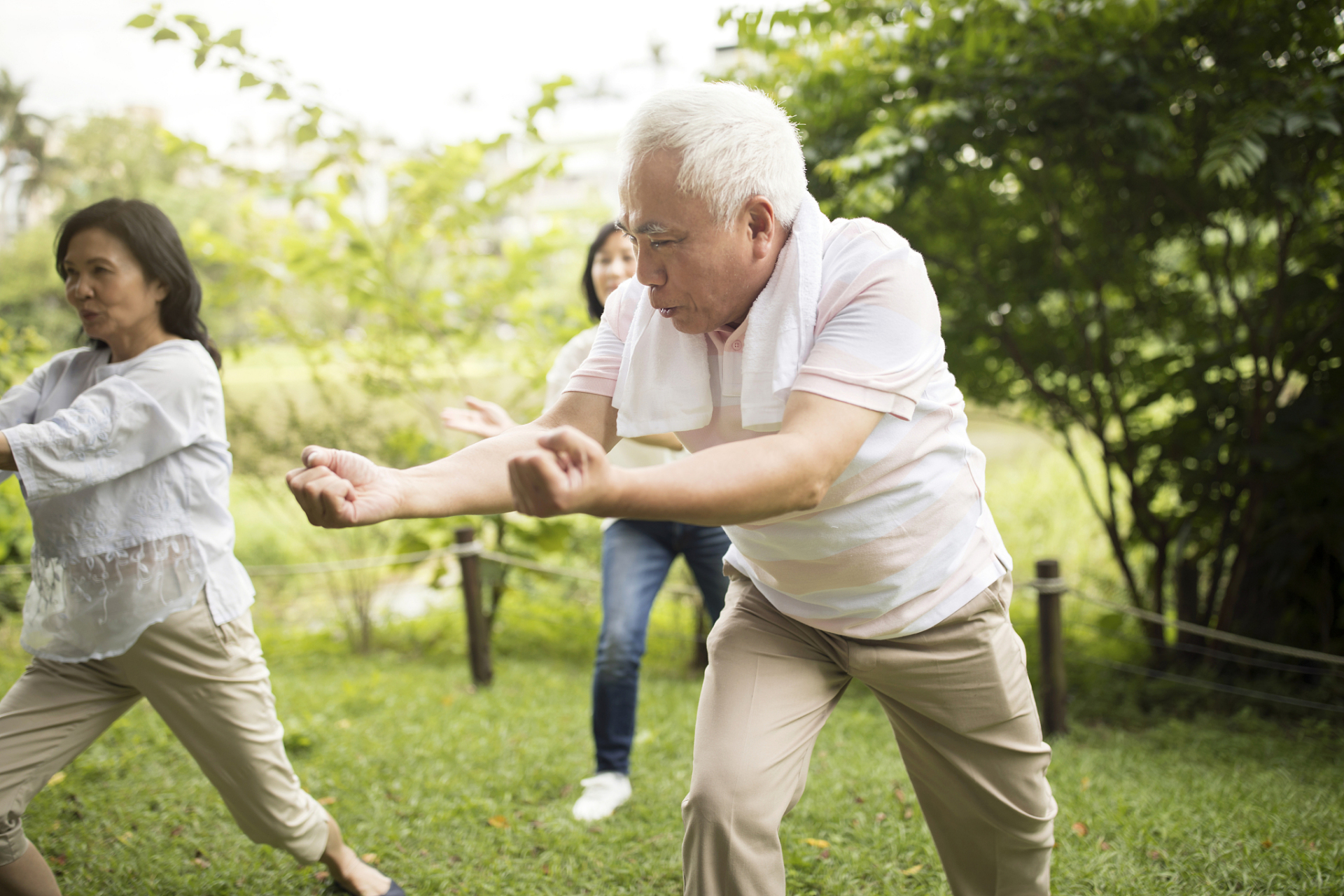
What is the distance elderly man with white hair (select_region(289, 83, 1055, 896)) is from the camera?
51.5 inches

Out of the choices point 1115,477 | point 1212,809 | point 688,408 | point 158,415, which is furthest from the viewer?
point 1115,477

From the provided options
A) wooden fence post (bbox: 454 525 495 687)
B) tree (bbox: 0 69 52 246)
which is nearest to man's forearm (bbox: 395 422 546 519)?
wooden fence post (bbox: 454 525 495 687)

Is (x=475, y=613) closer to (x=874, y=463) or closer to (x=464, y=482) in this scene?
(x=464, y=482)

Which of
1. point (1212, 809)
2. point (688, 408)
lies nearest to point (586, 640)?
point (1212, 809)

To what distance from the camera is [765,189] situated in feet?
4.95

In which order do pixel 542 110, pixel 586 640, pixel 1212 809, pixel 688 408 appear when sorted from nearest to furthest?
pixel 688 408, pixel 1212 809, pixel 542 110, pixel 586 640

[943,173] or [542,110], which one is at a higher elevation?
[542,110]

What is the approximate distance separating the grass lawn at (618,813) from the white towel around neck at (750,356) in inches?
69.0

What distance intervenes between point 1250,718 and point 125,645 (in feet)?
14.2

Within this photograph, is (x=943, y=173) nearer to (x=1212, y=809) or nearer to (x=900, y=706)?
(x=1212, y=809)

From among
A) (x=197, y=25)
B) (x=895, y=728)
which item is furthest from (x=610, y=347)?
(x=197, y=25)

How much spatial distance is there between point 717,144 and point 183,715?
1962 millimetres

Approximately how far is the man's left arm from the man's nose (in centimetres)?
33

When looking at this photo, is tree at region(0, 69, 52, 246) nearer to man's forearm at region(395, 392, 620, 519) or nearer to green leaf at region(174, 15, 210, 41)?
green leaf at region(174, 15, 210, 41)
